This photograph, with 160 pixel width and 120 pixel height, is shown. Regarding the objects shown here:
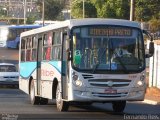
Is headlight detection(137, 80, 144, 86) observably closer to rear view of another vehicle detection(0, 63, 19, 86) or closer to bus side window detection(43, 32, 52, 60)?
bus side window detection(43, 32, 52, 60)

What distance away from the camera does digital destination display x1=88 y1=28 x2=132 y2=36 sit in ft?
65.6

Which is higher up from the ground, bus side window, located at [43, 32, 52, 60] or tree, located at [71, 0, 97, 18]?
bus side window, located at [43, 32, 52, 60]

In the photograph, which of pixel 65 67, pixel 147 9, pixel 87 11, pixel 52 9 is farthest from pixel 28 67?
pixel 52 9

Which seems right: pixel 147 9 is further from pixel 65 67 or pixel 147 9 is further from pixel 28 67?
pixel 65 67

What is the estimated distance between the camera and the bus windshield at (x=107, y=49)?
64.5 feet

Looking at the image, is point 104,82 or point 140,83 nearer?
point 104,82

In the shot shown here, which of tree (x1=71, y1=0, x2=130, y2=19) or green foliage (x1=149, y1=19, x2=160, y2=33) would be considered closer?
green foliage (x1=149, y1=19, x2=160, y2=33)

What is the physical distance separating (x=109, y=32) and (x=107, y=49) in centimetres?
59

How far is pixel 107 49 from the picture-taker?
19828mm

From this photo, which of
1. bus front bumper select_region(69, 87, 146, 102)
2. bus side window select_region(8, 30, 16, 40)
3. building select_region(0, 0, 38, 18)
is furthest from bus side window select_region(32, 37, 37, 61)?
building select_region(0, 0, 38, 18)

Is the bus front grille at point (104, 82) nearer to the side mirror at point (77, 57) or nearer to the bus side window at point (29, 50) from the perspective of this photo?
the side mirror at point (77, 57)

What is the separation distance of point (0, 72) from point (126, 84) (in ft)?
71.9

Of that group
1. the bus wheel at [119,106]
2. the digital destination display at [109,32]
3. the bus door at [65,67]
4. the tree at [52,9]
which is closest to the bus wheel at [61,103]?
the bus door at [65,67]

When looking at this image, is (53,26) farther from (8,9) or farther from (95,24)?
(8,9)
